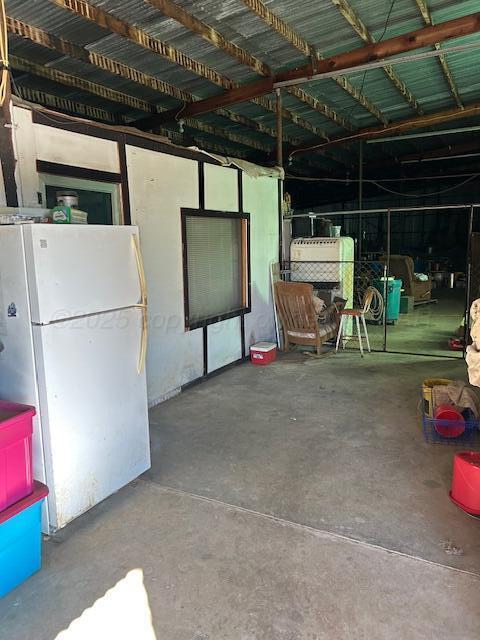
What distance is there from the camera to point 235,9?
3.79 m

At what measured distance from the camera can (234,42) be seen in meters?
4.45

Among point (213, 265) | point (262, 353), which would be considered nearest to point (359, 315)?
point (262, 353)

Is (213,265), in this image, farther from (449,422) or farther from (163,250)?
(449,422)

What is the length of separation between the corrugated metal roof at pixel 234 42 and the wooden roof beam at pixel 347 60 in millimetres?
112

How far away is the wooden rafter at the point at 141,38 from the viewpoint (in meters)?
3.41

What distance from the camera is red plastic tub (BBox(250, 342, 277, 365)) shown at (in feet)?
18.3

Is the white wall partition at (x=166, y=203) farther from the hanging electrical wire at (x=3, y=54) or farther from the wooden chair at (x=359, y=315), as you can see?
the wooden chair at (x=359, y=315)

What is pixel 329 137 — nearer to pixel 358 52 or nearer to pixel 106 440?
pixel 358 52

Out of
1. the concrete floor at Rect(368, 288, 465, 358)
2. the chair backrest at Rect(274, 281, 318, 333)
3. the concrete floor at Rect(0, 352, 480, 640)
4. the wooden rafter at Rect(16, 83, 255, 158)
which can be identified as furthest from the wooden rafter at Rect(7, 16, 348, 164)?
the concrete floor at Rect(368, 288, 465, 358)

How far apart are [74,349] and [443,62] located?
5.65 meters

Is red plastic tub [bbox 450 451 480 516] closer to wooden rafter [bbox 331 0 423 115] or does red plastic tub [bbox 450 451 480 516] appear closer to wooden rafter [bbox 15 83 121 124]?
wooden rafter [bbox 331 0 423 115]

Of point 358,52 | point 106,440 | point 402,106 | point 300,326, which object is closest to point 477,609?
point 106,440

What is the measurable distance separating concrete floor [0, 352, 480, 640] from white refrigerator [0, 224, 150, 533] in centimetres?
31

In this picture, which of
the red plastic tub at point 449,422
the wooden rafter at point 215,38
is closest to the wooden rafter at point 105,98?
the wooden rafter at point 215,38
